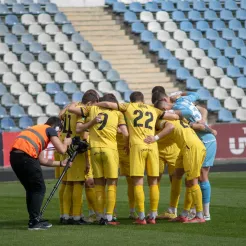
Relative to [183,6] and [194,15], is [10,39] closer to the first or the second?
[183,6]

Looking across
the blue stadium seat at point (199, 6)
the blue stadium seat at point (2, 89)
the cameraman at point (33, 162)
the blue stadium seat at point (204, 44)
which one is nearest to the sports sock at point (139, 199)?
the cameraman at point (33, 162)

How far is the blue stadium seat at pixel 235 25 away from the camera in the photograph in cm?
3547

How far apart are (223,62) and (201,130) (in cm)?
2073

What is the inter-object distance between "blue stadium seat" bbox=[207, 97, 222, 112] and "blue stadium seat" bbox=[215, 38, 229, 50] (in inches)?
134

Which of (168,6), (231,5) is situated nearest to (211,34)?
(231,5)

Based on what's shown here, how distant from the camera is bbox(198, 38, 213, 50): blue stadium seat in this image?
3434 centimetres

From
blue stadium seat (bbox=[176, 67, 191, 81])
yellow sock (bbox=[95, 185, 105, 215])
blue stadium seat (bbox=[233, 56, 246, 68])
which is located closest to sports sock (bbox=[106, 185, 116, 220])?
yellow sock (bbox=[95, 185, 105, 215])

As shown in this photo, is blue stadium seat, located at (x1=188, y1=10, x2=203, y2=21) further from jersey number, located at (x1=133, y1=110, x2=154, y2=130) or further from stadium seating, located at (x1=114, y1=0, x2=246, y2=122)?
jersey number, located at (x1=133, y1=110, x2=154, y2=130)

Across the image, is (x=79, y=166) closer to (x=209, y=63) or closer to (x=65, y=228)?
(x=65, y=228)

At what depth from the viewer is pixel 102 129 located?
43.0ft

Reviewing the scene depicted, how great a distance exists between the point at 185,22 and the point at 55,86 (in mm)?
7181

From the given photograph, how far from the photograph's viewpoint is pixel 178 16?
35094 millimetres

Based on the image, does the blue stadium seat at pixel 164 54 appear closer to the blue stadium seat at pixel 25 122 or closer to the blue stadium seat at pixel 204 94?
the blue stadium seat at pixel 204 94

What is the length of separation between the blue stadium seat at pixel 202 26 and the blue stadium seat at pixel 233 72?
221 centimetres
